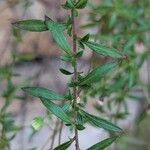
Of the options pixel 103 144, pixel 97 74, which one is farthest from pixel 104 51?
pixel 103 144

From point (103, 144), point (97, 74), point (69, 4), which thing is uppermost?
point (69, 4)

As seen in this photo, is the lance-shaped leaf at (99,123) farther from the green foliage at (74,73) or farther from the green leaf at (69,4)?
the green leaf at (69,4)

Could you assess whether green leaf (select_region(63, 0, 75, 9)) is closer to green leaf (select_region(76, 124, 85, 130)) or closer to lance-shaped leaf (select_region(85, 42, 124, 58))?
lance-shaped leaf (select_region(85, 42, 124, 58))

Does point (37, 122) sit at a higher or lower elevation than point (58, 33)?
lower

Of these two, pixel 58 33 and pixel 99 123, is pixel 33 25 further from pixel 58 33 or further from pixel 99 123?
pixel 99 123

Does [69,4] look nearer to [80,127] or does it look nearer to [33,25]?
[33,25]

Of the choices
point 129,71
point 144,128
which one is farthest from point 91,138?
point 129,71

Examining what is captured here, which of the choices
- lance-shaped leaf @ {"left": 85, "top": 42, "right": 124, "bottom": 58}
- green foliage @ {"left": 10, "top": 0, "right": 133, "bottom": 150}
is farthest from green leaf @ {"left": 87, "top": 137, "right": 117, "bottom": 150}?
lance-shaped leaf @ {"left": 85, "top": 42, "right": 124, "bottom": 58}

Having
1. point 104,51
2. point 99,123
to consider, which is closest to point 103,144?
point 99,123

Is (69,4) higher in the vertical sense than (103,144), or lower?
higher
